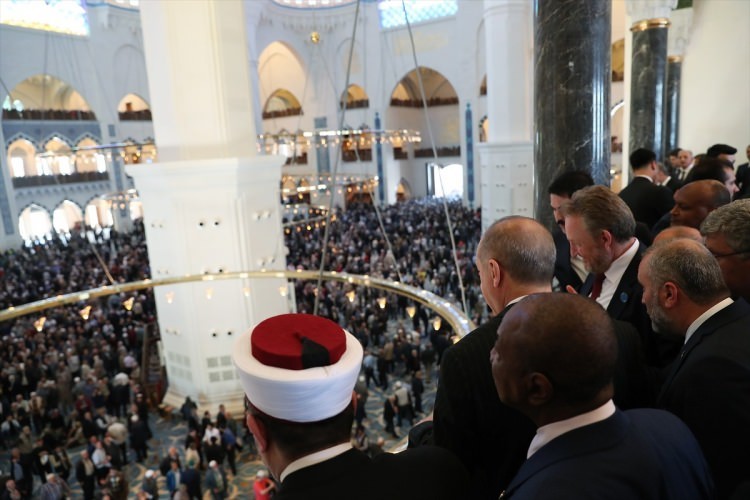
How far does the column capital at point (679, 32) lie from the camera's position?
8.45 meters

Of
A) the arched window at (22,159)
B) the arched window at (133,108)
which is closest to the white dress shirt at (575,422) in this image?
the arched window at (133,108)

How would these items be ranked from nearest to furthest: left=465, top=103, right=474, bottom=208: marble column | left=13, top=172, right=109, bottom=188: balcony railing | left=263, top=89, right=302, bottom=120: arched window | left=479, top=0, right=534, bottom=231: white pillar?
left=479, top=0, right=534, bottom=231: white pillar < left=13, top=172, right=109, bottom=188: balcony railing < left=465, top=103, right=474, bottom=208: marble column < left=263, top=89, right=302, bottom=120: arched window

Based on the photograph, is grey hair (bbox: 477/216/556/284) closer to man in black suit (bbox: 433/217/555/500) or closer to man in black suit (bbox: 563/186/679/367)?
man in black suit (bbox: 433/217/555/500)

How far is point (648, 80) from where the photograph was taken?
23.1 feet

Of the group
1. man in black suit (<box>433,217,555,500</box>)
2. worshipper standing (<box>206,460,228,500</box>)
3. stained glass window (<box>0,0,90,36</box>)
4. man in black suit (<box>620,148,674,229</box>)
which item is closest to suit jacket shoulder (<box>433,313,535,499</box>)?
man in black suit (<box>433,217,555,500</box>)

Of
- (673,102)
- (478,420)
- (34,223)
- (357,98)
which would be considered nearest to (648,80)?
(673,102)

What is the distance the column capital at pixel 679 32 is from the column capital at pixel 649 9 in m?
1.82

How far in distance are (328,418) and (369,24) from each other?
23.8 meters

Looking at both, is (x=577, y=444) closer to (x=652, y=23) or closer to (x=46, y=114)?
(x=652, y=23)

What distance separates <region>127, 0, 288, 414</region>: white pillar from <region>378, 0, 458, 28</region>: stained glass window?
16651mm

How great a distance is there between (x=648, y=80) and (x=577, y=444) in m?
7.27

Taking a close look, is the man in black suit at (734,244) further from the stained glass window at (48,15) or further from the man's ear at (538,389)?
the stained glass window at (48,15)

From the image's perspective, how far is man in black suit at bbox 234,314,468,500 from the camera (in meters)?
1.03

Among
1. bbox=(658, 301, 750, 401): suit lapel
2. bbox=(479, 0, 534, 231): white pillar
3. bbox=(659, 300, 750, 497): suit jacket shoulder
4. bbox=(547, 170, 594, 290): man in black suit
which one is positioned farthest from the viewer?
bbox=(479, 0, 534, 231): white pillar
